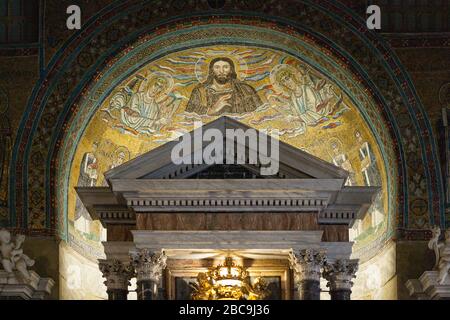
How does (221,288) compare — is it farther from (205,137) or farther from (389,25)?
(389,25)

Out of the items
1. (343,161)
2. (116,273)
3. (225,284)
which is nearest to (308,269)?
(225,284)

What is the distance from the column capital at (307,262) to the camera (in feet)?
80.0

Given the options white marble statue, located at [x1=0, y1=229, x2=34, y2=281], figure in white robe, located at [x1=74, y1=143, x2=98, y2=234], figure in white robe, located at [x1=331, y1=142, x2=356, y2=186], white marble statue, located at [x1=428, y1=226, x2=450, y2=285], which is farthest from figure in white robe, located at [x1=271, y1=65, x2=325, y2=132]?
white marble statue, located at [x1=0, y1=229, x2=34, y2=281]

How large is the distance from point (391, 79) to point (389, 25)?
1.16 m

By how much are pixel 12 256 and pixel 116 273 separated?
2.34m

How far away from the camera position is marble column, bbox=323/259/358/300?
25406mm

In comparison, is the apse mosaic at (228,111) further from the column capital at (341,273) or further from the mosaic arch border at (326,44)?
the column capital at (341,273)

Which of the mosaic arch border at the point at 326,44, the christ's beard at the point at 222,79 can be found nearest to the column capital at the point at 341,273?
the mosaic arch border at the point at 326,44

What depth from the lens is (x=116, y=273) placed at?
25562 mm

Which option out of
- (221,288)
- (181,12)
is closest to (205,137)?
(221,288)

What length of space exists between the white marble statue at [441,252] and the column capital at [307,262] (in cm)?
328

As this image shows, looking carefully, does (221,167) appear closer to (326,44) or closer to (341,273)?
(341,273)
